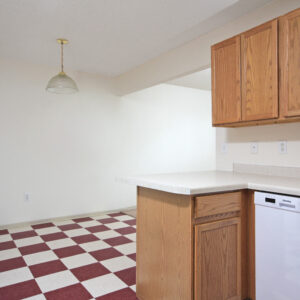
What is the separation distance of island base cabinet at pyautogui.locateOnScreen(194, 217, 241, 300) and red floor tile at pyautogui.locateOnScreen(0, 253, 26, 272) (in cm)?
173

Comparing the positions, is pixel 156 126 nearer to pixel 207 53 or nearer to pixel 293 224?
pixel 207 53

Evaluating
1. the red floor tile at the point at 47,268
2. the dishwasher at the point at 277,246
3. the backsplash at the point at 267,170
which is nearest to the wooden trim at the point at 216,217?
the dishwasher at the point at 277,246

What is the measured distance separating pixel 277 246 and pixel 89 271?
1.56 meters

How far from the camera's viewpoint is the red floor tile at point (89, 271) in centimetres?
226

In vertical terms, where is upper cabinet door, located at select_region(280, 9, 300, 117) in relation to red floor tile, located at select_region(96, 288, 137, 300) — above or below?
above

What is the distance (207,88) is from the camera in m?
5.50

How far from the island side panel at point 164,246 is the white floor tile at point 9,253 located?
1.48 m

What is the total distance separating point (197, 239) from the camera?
155 cm

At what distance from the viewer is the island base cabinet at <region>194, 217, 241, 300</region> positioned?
61.4 inches

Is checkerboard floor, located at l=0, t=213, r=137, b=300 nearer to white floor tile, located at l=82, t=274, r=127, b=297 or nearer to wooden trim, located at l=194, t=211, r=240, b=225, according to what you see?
white floor tile, located at l=82, t=274, r=127, b=297

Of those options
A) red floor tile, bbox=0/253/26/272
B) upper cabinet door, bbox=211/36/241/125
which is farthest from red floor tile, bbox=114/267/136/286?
upper cabinet door, bbox=211/36/241/125

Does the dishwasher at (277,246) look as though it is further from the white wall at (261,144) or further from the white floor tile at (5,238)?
the white floor tile at (5,238)

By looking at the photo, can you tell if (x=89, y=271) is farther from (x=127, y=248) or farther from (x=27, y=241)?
(x=27, y=241)

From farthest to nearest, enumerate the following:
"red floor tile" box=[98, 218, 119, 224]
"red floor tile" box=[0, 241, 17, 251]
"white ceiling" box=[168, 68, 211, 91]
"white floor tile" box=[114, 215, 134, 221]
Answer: "white ceiling" box=[168, 68, 211, 91], "white floor tile" box=[114, 215, 134, 221], "red floor tile" box=[98, 218, 119, 224], "red floor tile" box=[0, 241, 17, 251]
